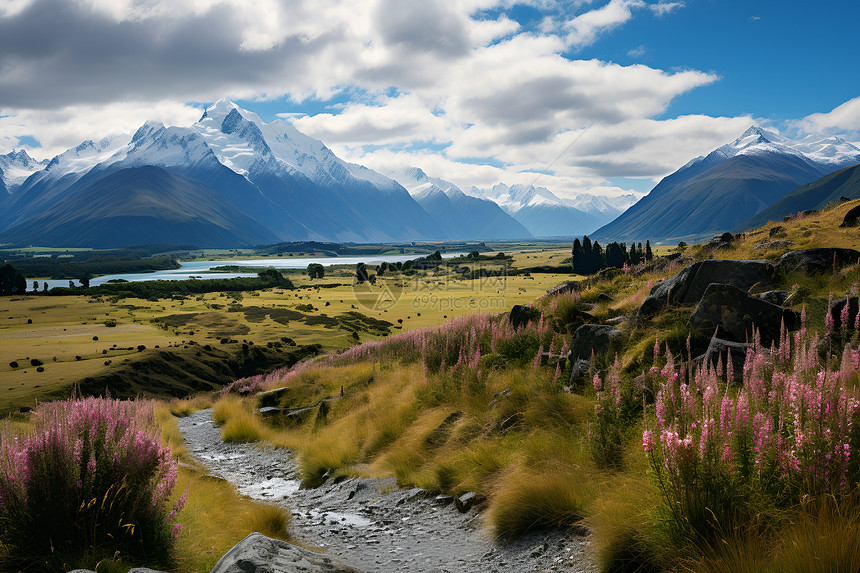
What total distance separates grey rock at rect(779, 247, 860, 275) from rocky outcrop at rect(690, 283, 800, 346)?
4.27 meters

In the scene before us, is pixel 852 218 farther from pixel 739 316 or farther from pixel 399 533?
pixel 399 533

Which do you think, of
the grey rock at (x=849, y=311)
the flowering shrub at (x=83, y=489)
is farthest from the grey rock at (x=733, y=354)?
the flowering shrub at (x=83, y=489)

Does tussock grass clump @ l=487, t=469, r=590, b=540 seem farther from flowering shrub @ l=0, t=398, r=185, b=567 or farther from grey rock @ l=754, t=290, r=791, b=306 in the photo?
grey rock @ l=754, t=290, r=791, b=306

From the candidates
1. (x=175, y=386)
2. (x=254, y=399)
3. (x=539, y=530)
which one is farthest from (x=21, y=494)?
(x=175, y=386)

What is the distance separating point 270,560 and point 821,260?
44.8ft

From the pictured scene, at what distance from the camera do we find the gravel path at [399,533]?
16.9ft

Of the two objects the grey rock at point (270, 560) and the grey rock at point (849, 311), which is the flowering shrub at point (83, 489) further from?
the grey rock at point (849, 311)

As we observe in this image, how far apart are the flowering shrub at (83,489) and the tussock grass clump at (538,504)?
3.92 metres

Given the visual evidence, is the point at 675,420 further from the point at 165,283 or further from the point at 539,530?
the point at 165,283

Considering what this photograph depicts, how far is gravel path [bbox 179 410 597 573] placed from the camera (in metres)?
5.16

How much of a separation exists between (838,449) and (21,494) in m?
7.71

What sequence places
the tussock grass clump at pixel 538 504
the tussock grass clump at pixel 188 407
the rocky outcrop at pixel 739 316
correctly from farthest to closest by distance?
the tussock grass clump at pixel 188 407, the rocky outcrop at pixel 739 316, the tussock grass clump at pixel 538 504

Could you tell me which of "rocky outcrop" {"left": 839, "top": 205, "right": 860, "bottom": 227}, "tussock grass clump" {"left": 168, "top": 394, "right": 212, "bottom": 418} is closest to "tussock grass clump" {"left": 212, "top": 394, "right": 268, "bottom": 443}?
"tussock grass clump" {"left": 168, "top": 394, "right": 212, "bottom": 418}

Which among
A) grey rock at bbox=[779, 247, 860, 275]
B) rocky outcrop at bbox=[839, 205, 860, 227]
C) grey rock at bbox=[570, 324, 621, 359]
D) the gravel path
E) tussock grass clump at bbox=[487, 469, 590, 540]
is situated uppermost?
rocky outcrop at bbox=[839, 205, 860, 227]
